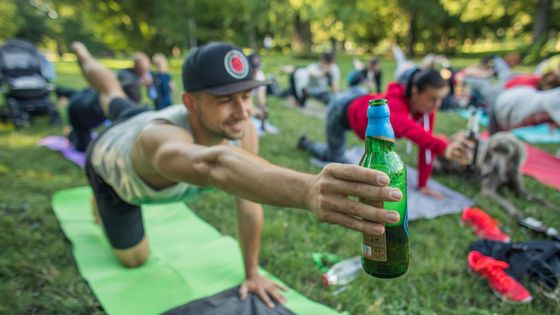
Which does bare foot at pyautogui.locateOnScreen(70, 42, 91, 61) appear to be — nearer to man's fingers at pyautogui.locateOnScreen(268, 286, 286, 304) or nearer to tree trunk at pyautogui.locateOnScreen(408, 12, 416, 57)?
man's fingers at pyautogui.locateOnScreen(268, 286, 286, 304)

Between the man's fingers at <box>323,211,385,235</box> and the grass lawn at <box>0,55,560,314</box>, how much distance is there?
1.78 meters

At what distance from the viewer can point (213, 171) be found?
4.94ft

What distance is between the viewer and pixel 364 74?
9820mm

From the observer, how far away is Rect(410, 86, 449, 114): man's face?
4.02 m

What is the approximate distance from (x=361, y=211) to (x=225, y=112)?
1.48 metres

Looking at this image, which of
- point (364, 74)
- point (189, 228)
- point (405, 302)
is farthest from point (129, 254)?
point (364, 74)

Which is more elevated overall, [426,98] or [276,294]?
[426,98]

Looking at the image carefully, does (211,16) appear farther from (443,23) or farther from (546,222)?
(546,222)

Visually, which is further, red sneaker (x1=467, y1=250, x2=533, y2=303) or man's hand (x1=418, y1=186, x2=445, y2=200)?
man's hand (x1=418, y1=186, x2=445, y2=200)

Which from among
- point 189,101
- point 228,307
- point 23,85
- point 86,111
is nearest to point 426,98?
point 189,101

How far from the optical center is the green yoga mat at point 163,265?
2.82m

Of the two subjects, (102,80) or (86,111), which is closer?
(102,80)

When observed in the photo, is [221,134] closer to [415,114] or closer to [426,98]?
[426,98]

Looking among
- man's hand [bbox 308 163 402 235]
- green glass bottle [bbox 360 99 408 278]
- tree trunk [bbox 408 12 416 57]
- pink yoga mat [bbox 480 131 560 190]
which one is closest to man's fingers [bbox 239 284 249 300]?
green glass bottle [bbox 360 99 408 278]
